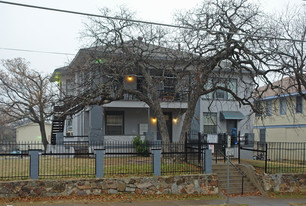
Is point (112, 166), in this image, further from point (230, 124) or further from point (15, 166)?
point (230, 124)

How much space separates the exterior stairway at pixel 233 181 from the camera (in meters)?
15.1

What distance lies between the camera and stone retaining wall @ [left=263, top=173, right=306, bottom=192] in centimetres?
1552

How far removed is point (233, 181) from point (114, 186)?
5642mm

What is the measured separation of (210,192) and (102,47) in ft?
29.4

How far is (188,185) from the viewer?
14.3m

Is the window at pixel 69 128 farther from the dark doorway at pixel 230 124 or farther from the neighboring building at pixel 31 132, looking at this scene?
the neighboring building at pixel 31 132

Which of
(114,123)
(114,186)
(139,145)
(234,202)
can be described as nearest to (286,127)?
(139,145)

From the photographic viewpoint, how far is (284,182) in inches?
622

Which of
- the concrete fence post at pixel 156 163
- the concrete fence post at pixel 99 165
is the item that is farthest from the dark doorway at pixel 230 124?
the concrete fence post at pixel 99 165

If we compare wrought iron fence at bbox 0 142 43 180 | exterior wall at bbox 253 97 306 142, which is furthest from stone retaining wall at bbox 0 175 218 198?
exterior wall at bbox 253 97 306 142

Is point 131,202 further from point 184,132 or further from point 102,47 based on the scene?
point 102,47

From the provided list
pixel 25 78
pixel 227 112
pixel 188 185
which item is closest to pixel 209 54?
pixel 188 185

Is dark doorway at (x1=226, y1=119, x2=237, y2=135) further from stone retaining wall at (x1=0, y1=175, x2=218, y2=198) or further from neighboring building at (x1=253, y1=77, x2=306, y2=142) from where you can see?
stone retaining wall at (x1=0, y1=175, x2=218, y2=198)

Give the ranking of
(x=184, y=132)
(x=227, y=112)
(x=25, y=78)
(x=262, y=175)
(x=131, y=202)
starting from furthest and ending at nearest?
(x=25, y=78)
(x=227, y=112)
(x=184, y=132)
(x=262, y=175)
(x=131, y=202)
